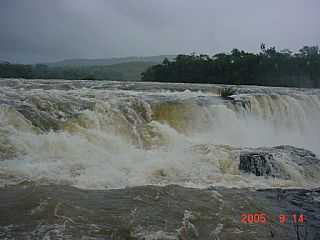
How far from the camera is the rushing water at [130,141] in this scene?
276 inches

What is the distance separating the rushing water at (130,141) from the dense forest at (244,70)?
80.7ft

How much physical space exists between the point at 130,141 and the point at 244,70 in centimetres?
3110

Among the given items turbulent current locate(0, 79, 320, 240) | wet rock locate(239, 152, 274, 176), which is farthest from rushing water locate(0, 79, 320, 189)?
wet rock locate(239, 152, 274, 176)

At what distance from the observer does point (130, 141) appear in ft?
32.6

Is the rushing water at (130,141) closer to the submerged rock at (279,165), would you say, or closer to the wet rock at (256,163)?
the submerged rock at (279,165)

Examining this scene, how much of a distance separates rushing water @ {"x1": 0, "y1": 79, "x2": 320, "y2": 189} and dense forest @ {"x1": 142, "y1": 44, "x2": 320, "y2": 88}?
24593 mm

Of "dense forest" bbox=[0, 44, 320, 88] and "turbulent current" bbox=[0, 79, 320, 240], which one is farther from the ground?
"dense forest" bbox=[0, 44, 320, 88]

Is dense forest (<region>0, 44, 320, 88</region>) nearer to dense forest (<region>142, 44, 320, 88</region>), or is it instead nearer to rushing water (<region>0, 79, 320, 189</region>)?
dense forest (<region>142, 44, 320, 88</region>)

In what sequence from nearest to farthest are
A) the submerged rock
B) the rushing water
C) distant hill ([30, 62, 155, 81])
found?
1. the rushing water
2. the submerged rock
3. distant hill ([30, 62, 155, 81])

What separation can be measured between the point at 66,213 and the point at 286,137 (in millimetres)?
11837

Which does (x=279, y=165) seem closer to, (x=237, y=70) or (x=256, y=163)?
(x=256, y=163)

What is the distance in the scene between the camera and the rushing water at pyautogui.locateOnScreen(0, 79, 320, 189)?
7011 mm

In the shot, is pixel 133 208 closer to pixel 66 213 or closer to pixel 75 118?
pixel 66 213

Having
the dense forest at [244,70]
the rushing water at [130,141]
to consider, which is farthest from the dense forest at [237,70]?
the rushing water at [130,141]
